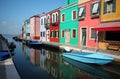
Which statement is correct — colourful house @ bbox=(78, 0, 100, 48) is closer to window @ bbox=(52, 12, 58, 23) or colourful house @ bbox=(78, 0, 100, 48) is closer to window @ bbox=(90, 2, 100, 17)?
window @ bbox=(90, 2, 100, 17)

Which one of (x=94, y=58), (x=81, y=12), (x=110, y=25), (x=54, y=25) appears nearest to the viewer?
(x=94, y=58)

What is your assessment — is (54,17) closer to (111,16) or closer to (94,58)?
(111,16)

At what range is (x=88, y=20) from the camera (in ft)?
80.6

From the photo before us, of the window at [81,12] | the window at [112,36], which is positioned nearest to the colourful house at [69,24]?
the window at [81,12]

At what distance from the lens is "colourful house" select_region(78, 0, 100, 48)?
22641 millimetres

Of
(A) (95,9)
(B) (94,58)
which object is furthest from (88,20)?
(B) (94,58)

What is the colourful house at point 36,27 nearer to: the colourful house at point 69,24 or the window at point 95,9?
the colourful house at point 69,24

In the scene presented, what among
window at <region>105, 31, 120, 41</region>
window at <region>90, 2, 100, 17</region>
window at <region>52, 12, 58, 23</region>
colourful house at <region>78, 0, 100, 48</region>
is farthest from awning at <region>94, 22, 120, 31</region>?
window at <region>52, 12, 58, 23</region>

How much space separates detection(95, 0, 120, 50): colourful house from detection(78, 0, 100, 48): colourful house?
170 cm

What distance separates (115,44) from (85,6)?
8.44m

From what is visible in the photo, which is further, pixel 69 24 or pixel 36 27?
pixel 36 27

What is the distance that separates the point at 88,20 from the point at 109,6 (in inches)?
209

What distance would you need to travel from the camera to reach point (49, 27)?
4022cm

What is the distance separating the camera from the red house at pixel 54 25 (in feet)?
116
